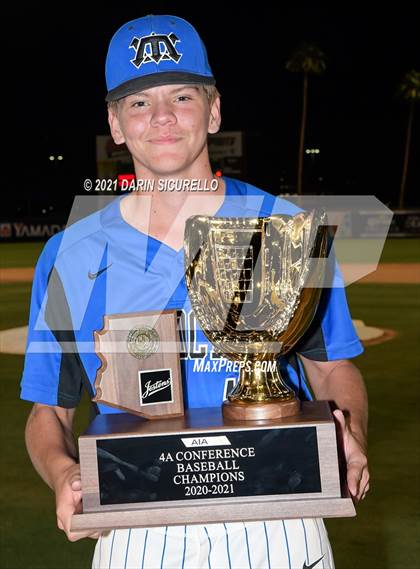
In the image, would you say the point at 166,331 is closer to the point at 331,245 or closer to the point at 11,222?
the point at 331,245

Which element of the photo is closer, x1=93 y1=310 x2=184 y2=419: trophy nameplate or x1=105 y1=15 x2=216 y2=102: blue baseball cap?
x1=93 y1=310 x2=184 y2=419: trophy nameplate

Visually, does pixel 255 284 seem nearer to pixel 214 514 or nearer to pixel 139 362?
pixel 139 362

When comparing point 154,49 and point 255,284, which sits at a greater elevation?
point 154,49

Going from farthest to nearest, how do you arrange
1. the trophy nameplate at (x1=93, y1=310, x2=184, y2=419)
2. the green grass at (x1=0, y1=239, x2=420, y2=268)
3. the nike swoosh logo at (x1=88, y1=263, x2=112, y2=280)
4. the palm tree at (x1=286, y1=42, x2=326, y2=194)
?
1. the palm tree at (x1=286, y1=42, x2=326, y2=194)
2. the green grass at (x1=0, y1=239, x2=420, y2=268)
3. the nike swoosh logo at (x1=88, y1=263, x2=112, y2=280)
4. the trophy nameplate at (x1=93, y1=310, x2=184, y2=419)

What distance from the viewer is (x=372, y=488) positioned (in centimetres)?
495

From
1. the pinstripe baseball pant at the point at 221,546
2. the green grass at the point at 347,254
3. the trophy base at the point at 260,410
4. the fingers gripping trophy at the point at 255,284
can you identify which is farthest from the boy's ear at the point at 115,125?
the green grass at the point at 347,254

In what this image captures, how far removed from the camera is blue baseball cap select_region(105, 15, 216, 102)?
1907 mm

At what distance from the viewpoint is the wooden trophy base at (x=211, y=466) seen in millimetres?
1605

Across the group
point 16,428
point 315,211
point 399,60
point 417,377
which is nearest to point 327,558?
point 315,211

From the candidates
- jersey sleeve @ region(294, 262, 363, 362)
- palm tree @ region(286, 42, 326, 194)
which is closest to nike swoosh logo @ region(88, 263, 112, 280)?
jersey sleeve @ region(294, 262, 363, 362)

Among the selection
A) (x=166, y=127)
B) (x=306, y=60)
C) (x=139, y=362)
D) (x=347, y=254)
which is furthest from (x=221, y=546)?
(x=306, y=60)

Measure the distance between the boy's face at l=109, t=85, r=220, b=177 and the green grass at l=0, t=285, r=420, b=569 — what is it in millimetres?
2612

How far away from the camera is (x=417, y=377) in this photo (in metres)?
7.72

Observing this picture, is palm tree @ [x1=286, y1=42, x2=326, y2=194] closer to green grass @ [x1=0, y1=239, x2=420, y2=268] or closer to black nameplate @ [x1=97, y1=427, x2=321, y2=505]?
green grass @ [x1=0, y1=239, x2=420, y2=268]
